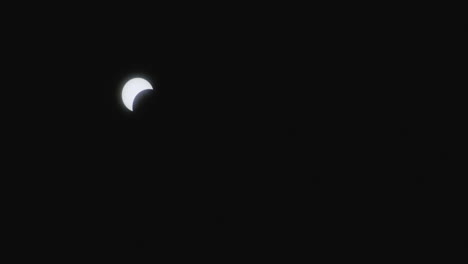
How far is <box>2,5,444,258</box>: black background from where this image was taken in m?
3.07

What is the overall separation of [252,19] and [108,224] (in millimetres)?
1895

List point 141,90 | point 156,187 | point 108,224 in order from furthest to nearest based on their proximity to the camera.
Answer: point 108,224 < point 156,187 < point 141,90

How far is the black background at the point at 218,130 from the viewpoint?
307 cm

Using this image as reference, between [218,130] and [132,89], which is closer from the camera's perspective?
[132,89]

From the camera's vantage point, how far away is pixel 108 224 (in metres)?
3.20

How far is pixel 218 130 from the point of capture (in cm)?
310

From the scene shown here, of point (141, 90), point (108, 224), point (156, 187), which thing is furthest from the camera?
point (108, 224)

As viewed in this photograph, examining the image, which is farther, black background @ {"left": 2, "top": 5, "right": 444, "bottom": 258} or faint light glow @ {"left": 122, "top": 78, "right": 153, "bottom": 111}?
black background @ {"left": 2, "top": 5, "right": 444, "bottom": 258}

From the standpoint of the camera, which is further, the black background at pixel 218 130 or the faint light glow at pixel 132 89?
the black background at pixel 218 130

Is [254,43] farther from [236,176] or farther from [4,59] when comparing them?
[4,59]

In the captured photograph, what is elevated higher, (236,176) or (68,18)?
(68,18)

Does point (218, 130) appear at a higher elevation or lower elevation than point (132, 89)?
→ lower

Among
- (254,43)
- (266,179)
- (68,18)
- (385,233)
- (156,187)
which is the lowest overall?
(385,233)

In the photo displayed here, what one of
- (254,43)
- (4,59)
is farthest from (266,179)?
(4,59)
